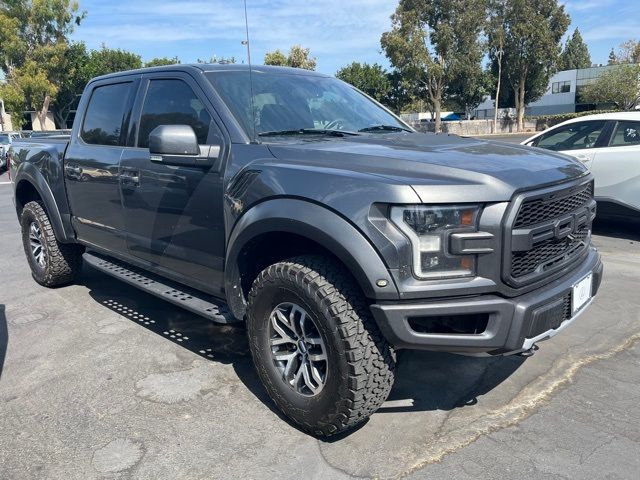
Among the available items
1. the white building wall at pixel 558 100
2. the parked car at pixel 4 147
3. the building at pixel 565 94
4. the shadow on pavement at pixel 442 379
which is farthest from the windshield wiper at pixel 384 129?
the white building wall at pixel 558 100

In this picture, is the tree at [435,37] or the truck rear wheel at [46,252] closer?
the truck rear wheel at [46,252]

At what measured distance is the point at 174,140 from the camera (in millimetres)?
3203

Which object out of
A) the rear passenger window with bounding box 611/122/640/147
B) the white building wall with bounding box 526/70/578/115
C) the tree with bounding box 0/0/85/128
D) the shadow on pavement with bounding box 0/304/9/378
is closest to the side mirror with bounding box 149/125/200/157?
the shadow on pavement with bounding box 0/304/9/378

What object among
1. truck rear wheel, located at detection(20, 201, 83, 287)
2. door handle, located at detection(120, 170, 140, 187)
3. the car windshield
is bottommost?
truck rear wheel, located at detection(20, 201, 83, 287)

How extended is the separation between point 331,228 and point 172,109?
6.07 feet

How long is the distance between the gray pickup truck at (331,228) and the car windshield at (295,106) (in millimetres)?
15

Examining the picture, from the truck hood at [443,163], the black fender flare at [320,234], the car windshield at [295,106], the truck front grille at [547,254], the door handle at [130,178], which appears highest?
the car windshield at [295,106]

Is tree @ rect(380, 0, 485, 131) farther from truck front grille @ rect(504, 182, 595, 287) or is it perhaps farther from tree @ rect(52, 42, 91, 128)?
truck front grille @ rect(504, 182, 595, 287)

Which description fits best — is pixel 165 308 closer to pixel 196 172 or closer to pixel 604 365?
pixel 196 172

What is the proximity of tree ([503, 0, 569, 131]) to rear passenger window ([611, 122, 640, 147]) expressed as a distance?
39956 millimetres

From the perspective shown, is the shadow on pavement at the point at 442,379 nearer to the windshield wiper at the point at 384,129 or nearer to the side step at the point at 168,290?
the side step at the point at 168,290

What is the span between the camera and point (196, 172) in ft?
11.1

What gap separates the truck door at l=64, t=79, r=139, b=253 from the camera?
4.26 meters

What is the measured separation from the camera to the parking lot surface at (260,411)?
8.86 feet
